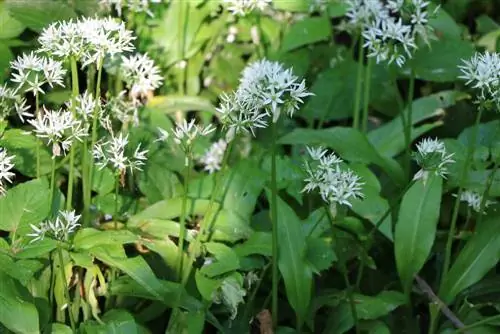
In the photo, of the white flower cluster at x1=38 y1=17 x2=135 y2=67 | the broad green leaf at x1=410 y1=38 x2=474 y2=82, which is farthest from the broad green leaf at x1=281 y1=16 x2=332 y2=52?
the white flower cluster at x1=38 y1=17 x2=135 y2=67

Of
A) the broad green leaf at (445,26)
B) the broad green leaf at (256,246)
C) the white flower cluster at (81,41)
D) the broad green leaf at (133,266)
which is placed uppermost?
the broad green leaf at (445,26)

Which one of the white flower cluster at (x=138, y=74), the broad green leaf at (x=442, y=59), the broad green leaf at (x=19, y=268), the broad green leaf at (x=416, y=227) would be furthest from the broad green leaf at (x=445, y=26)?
the broad green leaf at (x=19, y=268)

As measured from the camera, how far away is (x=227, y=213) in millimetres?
2535

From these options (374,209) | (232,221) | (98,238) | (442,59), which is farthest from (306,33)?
(98,238)

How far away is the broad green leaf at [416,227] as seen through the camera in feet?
8.04

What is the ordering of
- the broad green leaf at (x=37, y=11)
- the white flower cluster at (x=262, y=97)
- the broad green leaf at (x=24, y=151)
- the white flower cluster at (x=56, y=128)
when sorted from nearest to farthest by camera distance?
the white flower cluster at (x=262, y=97), the white flower cluster at (x=56, y=128), the broad green leaf at (x=24, y=151), the broad green leaf at (x=37, y=11)

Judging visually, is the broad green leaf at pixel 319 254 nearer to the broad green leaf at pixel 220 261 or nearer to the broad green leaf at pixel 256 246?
the broad green leaf at pixel 256 246

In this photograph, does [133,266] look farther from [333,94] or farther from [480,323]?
[333,94]

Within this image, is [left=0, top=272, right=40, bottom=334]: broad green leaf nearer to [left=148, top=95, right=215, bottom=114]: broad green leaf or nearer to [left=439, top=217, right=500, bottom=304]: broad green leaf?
[left=439, top=217, right=500, bottom=304]: broad green leaf

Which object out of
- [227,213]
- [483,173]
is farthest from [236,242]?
[483,173]

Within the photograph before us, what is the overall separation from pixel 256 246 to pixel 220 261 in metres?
0.13

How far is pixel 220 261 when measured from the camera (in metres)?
2.30

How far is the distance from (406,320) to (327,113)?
3.53 ft

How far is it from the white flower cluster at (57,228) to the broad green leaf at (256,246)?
19.6 inches
